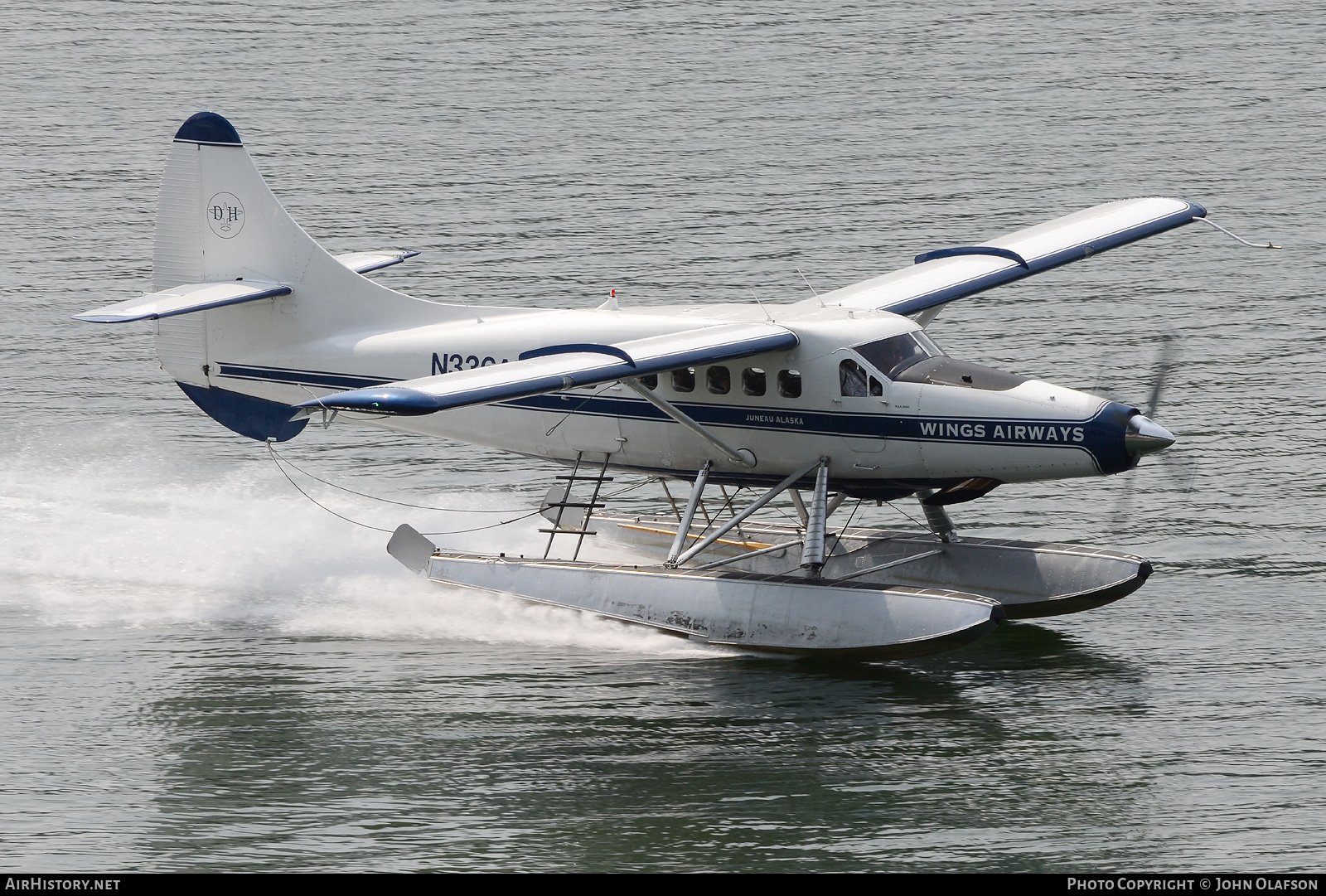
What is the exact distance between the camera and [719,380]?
59.6ft

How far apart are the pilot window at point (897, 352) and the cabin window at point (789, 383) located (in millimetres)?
526

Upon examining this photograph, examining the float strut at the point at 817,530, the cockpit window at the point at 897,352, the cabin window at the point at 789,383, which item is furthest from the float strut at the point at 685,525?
the cockpit window at the point at 897,352

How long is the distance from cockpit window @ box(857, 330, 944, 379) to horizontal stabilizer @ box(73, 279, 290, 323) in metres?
7.21

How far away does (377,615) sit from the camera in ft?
62.2

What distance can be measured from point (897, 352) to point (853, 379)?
0.56 m

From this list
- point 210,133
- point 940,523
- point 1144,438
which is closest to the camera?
point 1144,438

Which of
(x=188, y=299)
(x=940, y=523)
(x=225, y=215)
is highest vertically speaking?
(x=225, y=215)

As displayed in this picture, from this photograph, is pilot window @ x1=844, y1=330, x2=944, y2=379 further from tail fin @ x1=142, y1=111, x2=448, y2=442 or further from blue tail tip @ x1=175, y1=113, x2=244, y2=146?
blue tail tip @ x1=175, y1=113, x2=244, y2=146

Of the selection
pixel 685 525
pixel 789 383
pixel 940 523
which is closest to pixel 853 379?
pixel 789 383

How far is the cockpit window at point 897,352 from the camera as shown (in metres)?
17.5

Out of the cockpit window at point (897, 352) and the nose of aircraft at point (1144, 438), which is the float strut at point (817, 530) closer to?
the cockpit window at point (897, 352)

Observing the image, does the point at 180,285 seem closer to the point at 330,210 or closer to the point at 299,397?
the point at 299,397

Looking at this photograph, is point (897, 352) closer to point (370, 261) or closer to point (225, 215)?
point (370, 261)

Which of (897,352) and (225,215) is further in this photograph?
(225,215)
